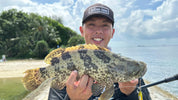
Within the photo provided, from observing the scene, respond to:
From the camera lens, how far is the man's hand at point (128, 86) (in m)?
2.59

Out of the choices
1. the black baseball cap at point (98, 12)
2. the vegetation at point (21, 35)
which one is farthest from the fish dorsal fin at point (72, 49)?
the vegetation at point (21, 35)

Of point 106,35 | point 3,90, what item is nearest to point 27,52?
point 3,90

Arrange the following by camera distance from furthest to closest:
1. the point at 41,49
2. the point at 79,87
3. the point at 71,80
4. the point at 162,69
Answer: the point at 41,49 → the point at 162,69 → the point at 79,87 → the point at 71,80

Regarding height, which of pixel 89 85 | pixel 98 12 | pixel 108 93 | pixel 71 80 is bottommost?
pixel 108 93

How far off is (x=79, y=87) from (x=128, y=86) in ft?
2.99

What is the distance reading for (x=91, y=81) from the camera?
7.97 ft

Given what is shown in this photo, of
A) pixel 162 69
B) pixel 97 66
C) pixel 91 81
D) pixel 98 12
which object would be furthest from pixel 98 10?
pixel 162 69

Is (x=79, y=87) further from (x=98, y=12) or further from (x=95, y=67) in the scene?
(x=98, y=12)

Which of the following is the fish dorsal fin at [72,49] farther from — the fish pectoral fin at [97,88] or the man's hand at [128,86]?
the man's hand at [128,86]

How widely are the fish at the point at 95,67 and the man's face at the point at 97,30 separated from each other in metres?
0.88

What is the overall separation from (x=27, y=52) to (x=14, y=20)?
27.9 ft

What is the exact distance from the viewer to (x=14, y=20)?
3488 centimetres

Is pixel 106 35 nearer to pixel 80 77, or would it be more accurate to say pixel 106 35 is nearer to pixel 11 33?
pixel 80 77

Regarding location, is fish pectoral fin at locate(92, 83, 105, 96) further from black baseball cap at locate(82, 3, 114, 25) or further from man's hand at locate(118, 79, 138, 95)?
black baseball cap at locate(82, 3, 114, 25)
